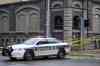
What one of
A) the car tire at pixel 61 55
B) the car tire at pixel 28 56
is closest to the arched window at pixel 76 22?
the car tire at pixel 61 55

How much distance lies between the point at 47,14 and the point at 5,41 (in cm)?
739

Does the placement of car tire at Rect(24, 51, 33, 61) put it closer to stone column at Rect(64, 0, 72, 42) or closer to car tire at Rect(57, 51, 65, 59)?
car tire at Rect(57, 51, 65, 59)

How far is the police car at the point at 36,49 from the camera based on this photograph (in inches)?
1009

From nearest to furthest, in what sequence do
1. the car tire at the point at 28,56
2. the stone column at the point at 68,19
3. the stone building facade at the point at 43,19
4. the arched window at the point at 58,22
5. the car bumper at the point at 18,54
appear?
the car bumper at the point at 18,54
the car tire at the point at 28,56
the stone column at the point at 68,19
the stone building facade at the point at 43,19
the arched window at the point at 58,22

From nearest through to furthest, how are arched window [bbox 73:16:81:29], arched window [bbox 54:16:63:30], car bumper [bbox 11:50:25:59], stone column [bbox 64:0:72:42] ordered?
1. car bumper [bbox 11:50:25:59]
2. stone column [bbox 64:0:72:42]
3. arched window [bbox 54:16:63:30]
4. arched window [bbox 73:16:81:29]

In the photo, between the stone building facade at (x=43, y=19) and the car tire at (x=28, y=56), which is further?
the stone building facade at (x=43, y=19)

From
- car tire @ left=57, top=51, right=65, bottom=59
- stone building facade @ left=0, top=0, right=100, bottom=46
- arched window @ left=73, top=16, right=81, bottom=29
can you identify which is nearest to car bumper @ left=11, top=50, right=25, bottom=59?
car tire @ left=57, top=51, right=65, bottom=59

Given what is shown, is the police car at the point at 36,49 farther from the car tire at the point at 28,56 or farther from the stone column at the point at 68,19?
the stone column at the point at 68,19

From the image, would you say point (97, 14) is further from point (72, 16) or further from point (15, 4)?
point (15, 4)

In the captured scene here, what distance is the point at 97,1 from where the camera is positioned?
45312 millimetres

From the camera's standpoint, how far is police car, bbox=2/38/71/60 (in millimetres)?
25641

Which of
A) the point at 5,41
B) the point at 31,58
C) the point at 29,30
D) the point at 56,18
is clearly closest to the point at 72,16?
the point at 56,18

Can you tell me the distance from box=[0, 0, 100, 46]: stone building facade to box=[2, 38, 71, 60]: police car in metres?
14.3

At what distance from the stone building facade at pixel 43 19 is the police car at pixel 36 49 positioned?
1432cm
